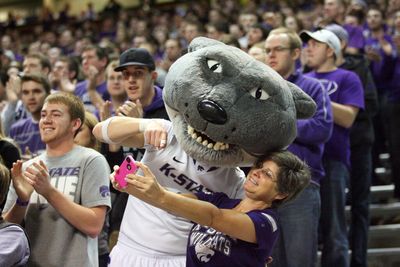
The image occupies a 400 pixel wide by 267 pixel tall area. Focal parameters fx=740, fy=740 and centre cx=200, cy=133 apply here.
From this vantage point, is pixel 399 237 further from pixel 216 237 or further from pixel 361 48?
pixel 216 237

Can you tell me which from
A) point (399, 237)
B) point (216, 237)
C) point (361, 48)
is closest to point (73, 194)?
point (216, 237)

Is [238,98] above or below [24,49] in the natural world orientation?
above

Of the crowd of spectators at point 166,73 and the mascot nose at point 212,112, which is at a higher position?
the mascot nose at point 212,112

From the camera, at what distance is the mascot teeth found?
8.34ft

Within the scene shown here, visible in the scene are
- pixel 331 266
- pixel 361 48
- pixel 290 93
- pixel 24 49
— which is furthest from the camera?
pixel 24 49

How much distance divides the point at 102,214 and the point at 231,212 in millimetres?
975

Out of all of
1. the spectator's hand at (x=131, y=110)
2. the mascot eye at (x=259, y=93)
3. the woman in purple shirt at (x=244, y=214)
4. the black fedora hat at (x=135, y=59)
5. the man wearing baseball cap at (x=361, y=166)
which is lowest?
the man wearing baseball cap at (x=361, y=166)

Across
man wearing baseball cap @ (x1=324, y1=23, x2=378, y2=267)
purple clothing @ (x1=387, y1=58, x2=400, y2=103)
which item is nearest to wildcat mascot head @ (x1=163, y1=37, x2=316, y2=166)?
man wearing baseball cap @ (x1=324, y1=23, x2=378, y2=267)

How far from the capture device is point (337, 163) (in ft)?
14.4

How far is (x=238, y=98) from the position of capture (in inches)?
98.0

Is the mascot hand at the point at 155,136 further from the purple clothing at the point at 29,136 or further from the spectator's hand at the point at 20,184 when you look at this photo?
the purple clothing at the point at 29,136

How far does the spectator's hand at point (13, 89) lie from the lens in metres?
5.76

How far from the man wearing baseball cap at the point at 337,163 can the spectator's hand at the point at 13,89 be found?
8.11 feet

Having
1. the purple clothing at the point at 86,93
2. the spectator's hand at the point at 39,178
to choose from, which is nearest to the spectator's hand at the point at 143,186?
the spectator's hand at the point at 39,178
